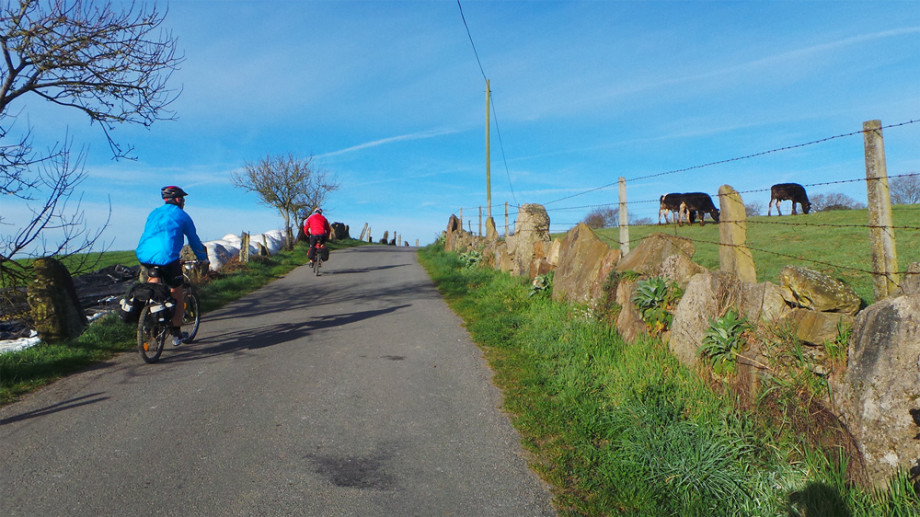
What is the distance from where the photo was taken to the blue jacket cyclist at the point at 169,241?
22.9 ft

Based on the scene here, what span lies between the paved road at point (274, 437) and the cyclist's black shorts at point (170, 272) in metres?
0.96

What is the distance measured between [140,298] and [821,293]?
23.5ft

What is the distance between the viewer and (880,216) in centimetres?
427

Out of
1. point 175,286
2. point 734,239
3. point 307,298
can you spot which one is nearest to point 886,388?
point 734,239

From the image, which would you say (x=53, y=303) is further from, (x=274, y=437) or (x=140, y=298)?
(x=274, y=437)

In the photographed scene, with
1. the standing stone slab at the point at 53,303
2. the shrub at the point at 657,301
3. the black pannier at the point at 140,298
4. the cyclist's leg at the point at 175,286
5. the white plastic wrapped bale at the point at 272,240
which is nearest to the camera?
the shrub at the point at 657,301

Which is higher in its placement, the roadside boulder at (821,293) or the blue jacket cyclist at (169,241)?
the blue jacket cyclist at (169,241)

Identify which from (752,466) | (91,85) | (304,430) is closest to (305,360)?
(304,430)

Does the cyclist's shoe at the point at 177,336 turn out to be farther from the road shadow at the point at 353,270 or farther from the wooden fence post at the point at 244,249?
the wooden fence post at the point at 244,249

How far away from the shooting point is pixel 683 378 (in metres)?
4.76

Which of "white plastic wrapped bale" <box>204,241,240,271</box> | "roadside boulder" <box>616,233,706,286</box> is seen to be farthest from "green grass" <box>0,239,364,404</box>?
"white plastic wrapped bale" <box>204,241,240,271</box>

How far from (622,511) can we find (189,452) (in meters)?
3.07

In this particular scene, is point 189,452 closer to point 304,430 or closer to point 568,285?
point 304,430

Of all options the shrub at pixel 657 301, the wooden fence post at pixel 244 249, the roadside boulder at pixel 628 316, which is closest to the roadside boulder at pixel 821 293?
the shrub at pixel 657 301
